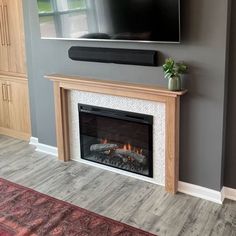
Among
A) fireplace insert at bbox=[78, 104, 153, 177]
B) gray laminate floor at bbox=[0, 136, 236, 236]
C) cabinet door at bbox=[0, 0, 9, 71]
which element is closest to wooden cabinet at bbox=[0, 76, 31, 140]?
cabinet door at bbox=[0, 0, 9, 71]

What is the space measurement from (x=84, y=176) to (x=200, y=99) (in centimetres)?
133

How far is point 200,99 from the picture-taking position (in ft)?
9.27

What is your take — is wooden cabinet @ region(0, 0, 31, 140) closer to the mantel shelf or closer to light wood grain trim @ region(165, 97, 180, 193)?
the mantel shelf

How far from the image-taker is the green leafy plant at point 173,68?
9.11 feet

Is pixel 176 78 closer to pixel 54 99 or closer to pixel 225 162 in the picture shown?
pixel 225 162

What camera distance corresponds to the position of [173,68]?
2.79 metres

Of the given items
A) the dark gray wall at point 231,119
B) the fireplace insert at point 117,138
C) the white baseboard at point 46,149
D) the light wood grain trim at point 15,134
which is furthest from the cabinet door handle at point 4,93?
the dark gray wall at point 231,119

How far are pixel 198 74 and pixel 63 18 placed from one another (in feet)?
4.40

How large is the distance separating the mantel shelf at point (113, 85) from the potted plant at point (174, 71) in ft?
0.18

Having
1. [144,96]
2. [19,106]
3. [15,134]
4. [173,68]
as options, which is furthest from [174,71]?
[15,134]

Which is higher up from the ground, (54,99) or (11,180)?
(54,99)

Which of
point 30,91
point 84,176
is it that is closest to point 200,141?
point 84,176

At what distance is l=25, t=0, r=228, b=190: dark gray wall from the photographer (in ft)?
8.64

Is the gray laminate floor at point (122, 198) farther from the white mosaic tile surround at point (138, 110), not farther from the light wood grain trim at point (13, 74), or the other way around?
the light wood grain trim at point (13, 74)
